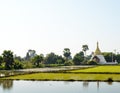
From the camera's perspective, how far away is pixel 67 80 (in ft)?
118

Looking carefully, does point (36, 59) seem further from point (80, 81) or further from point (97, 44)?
point (80, 81)

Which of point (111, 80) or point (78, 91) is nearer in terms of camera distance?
point (78, 91)

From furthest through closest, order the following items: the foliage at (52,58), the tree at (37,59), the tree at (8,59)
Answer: the foliage at (52,58)
the tree at (37,59)
the tree at (8,59)

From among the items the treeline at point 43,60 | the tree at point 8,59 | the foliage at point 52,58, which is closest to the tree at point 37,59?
the treeline at point 43,60

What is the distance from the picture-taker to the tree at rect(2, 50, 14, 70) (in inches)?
2394

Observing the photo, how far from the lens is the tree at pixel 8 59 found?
60819 millimetres

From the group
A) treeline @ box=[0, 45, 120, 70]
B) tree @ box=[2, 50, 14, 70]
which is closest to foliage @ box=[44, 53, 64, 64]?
treeline @ box=[0, 45, 120, 70]

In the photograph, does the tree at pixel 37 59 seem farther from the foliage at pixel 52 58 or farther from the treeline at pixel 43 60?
the foliage at pixel 52 58

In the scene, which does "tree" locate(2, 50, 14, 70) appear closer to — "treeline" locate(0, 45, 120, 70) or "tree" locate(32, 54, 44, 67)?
"treeline" locate(0, 45, 120, 70)

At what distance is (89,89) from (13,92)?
705 cm

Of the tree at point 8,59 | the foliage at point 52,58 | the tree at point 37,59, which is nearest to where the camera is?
the tree at point 8,59

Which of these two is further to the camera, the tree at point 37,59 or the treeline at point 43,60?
the tree at point 37,59

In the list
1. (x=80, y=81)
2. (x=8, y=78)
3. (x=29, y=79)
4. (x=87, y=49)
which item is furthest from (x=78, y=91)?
(x=87, y=49)

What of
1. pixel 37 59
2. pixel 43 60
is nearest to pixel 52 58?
pixel 43 60
